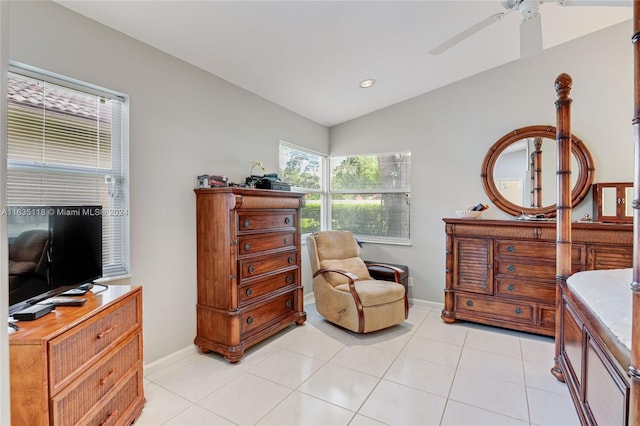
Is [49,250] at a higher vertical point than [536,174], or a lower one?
lower

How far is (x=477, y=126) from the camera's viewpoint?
12.2 ft

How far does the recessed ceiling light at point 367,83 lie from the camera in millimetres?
3361

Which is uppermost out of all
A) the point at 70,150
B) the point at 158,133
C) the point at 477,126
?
the point at 477,126

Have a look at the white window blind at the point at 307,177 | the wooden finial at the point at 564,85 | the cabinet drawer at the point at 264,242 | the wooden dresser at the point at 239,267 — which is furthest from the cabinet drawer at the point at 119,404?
the wooden finial at the point at 564,85

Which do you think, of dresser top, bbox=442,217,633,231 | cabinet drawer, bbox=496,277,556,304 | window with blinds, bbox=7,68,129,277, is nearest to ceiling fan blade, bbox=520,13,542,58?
dresser top, bbox=442,217,633,231

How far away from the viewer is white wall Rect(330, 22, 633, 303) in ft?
10.2

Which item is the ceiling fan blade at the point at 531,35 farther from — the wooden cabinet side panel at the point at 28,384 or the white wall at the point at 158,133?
the wooden cabinet side panel at the point at 28,384

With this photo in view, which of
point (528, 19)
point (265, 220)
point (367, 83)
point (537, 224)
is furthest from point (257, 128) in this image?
point (537, 224)

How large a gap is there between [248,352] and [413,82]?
10.9 ft

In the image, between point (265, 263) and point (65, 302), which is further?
point (265, 263)

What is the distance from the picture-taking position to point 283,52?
263cm

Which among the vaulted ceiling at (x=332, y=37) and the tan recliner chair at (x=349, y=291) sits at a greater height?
the vaulted ceiling at (x=332, y=37)

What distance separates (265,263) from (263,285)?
20cm

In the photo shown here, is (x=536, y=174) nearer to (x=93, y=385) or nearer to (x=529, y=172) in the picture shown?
(x=529, y=172)
